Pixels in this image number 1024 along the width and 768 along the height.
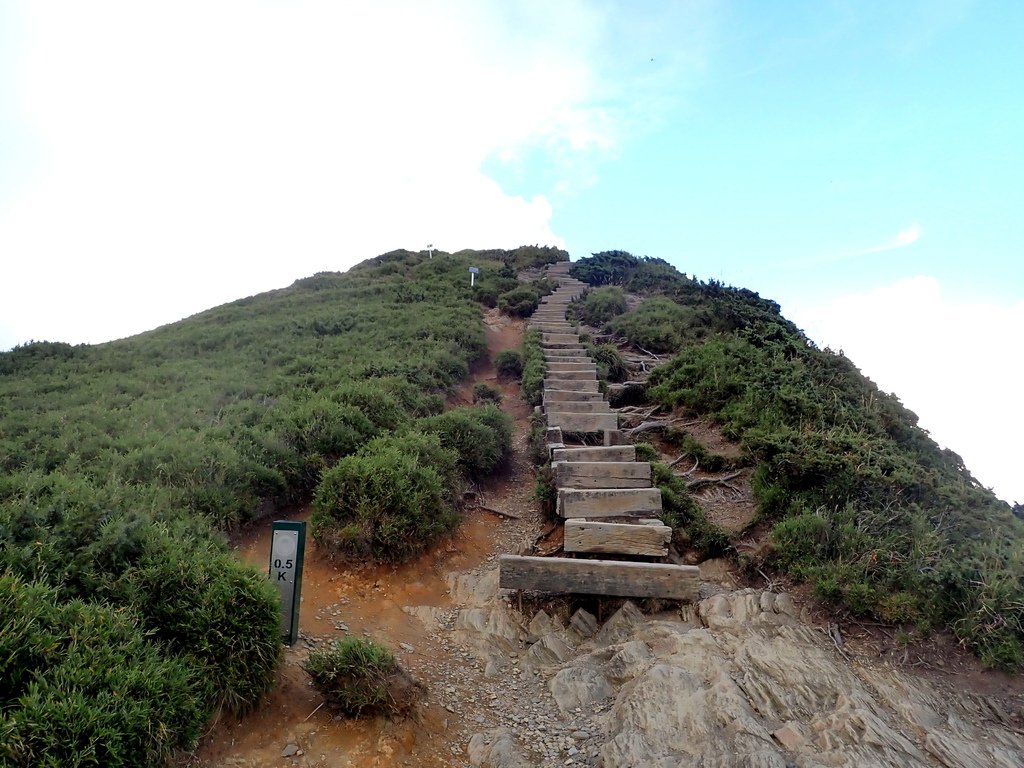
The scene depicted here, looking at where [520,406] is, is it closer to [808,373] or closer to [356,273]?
[808,373]

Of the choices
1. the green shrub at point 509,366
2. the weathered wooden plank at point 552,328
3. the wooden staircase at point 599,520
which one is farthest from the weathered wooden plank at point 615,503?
the weathered wooden plank at point 552,328

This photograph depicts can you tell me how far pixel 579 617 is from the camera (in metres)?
5.88

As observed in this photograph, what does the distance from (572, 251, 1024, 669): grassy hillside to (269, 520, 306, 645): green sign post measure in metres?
4.65

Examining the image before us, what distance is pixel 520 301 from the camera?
21953mm

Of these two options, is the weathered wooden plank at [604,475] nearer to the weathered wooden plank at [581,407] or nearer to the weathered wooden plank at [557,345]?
the weathered wooden plank at [581,407]

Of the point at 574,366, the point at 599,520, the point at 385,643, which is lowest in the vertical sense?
the point at 385,643

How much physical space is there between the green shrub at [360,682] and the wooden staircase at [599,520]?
1923 mm

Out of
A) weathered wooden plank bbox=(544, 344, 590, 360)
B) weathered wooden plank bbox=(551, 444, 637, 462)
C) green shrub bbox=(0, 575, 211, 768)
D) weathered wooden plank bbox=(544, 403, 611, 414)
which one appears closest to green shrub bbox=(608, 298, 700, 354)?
weathered wooden plank bbox=(544, 344, 590, 360)

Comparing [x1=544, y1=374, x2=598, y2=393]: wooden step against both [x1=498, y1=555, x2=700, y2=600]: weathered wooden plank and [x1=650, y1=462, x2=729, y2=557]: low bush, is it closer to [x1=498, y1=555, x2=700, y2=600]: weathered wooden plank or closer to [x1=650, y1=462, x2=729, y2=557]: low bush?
[x1=650, y1=462, x2=729, y2=557]: low bush

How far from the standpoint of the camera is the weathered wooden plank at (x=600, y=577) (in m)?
5.74

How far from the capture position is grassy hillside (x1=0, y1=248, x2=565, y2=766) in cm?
309

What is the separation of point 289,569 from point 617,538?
135 inches

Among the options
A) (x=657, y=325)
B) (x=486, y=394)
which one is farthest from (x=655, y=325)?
(x=486, y=394)

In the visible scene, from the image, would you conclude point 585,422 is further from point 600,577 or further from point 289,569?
point 289,569
